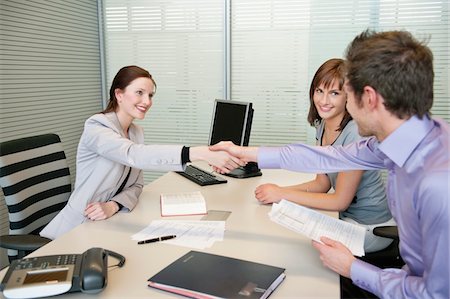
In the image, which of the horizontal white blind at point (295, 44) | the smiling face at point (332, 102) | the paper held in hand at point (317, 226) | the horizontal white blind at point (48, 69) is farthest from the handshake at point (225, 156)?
the horizontal white blind at point (295, 44)

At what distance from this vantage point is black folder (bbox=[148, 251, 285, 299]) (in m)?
1.07

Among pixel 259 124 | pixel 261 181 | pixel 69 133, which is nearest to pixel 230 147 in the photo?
pixel 261 181

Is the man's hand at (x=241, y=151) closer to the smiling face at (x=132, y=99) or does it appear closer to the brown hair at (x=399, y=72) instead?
the smiling face at (x=132, y=99)

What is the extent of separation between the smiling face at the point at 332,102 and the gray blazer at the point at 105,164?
794mm

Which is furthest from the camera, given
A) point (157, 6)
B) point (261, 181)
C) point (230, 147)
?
point (157, 6)

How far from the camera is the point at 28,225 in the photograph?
74.5 inches

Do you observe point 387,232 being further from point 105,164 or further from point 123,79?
point 123,79

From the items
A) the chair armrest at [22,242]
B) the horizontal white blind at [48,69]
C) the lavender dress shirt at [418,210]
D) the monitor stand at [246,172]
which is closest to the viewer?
the lavender dress shirt at [418,210]

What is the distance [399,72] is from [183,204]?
1054 millimetres

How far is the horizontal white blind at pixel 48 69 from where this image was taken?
289 cm

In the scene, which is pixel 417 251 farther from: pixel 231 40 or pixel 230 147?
pixel 231 40

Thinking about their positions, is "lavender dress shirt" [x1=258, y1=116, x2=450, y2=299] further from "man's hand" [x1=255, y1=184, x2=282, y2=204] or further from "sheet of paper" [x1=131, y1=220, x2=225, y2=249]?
"man's hand" [x1=255, y1=184, x2=282, y2=204]

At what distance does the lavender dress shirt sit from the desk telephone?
2.39ft

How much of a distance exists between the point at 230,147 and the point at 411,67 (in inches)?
35.2
